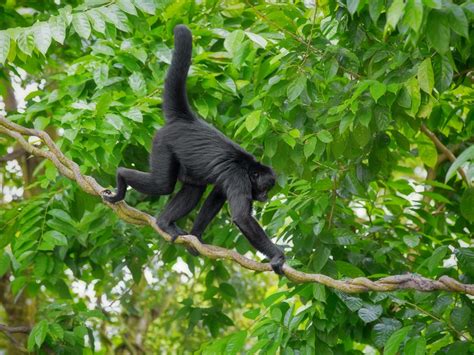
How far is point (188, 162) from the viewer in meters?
5.94

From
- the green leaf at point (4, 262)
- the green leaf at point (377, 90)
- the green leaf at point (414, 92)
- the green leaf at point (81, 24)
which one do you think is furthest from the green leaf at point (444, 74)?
the green leaf at point (4, 262)

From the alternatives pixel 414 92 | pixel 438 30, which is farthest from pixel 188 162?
pixel 438 30

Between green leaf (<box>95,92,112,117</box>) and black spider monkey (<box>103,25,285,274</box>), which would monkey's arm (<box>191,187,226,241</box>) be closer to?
black spider monkey (<box>103,25,285,274</box>)

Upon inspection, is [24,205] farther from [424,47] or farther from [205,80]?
[424,47]

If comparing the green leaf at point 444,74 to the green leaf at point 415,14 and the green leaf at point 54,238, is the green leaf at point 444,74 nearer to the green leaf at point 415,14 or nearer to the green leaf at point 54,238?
the green leaf at point 415,14

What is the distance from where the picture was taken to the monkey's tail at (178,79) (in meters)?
5.72

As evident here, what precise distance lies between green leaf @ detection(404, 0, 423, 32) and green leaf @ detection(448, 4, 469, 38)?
0.39 m

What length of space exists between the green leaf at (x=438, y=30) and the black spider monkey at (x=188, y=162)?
2388mm

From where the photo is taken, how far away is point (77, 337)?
707 centimetres

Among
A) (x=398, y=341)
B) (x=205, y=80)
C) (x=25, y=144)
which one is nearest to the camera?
(x=398, y=341)

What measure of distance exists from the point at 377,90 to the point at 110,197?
216 cm

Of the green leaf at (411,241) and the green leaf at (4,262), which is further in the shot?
the green leaf at (4,262)

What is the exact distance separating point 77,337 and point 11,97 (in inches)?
174

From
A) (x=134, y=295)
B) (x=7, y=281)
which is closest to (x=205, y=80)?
(x=7, y=281)
